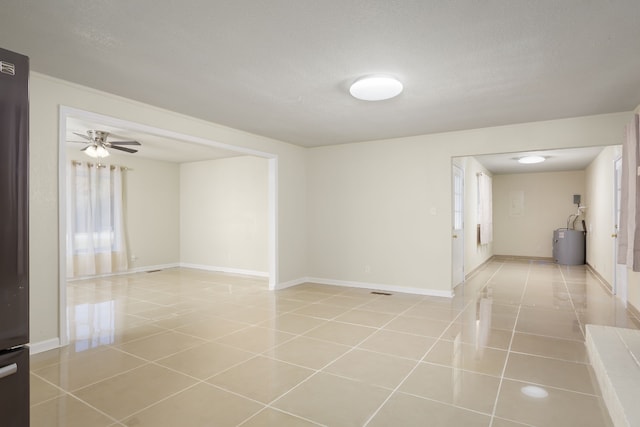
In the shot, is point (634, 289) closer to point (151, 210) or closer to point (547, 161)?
point (547, 161)

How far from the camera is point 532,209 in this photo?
32.9ft

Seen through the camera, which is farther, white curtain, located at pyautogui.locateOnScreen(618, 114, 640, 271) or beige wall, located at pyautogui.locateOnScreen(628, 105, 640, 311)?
beige wall, located at pyautogui.locateOnScreen(628, 105, 640, 311)

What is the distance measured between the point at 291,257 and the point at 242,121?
2.57 metres

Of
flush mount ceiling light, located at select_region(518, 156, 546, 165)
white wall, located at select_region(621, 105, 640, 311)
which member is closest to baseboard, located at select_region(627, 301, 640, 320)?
white wall, located at select_region(621, 105, 640, 311)

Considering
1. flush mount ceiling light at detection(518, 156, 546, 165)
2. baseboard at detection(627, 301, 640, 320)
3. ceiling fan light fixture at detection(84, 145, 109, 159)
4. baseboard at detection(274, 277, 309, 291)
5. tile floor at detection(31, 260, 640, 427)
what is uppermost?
flush mount ceiling light at detection(518, 156, 546, 165)

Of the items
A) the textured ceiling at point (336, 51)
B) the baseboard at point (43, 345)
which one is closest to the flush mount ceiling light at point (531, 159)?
the textured ceiling at point (336, 51)

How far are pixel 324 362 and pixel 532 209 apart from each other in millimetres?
9271

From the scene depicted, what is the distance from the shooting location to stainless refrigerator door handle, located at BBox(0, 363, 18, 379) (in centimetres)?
123

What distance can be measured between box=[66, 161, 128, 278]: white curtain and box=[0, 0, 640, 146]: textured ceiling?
4064 millimetres

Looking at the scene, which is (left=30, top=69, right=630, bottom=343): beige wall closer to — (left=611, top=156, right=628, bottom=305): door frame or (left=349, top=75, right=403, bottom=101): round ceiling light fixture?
(left=611, top=156, right=628, bottom=305): door frame

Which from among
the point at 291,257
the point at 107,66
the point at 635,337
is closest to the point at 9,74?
the point at 107,66

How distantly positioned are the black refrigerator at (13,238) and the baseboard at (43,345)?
232 centimetres

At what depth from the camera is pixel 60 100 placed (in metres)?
3.31

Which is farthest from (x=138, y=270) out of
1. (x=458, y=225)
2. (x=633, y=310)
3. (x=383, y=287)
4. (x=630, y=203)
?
(x=633, y=310)
